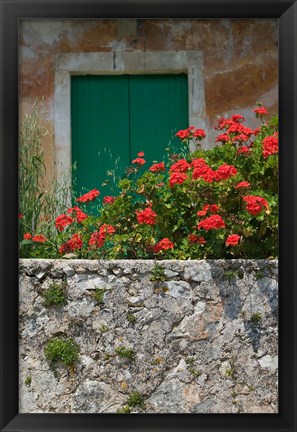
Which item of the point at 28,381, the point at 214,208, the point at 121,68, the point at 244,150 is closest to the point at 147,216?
the point at 214,208

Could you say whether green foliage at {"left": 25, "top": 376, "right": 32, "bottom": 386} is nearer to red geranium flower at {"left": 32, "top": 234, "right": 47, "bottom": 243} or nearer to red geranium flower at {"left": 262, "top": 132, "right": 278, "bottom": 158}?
red geranium flower at {"left": 32, "top": 234, "right": 47, "bottom": 243}

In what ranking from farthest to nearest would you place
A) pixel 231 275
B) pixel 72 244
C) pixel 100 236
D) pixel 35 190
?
pixel 35 190, pixel 72 244, pixel 100 236, pixel 231 275

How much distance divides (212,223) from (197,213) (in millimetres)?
183

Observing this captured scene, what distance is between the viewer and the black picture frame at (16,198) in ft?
12.4

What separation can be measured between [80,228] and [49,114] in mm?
1951

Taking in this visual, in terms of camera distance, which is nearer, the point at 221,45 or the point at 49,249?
the point at 49,249

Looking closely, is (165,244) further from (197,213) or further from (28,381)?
(28,381)

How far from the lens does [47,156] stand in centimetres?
653

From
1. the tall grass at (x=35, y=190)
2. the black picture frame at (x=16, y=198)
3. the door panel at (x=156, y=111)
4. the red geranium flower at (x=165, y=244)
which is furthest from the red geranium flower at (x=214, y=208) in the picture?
the door panel at (x=156, y=111)

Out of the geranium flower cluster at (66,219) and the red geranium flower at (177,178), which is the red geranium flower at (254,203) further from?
the geranium flower cluster at (66,219)

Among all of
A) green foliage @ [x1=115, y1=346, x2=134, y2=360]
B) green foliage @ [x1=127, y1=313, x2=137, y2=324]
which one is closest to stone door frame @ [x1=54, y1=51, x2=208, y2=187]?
green foliage @ [x1=127, y1=313, x2=137, y2=324]

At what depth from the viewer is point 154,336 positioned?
177 inches
